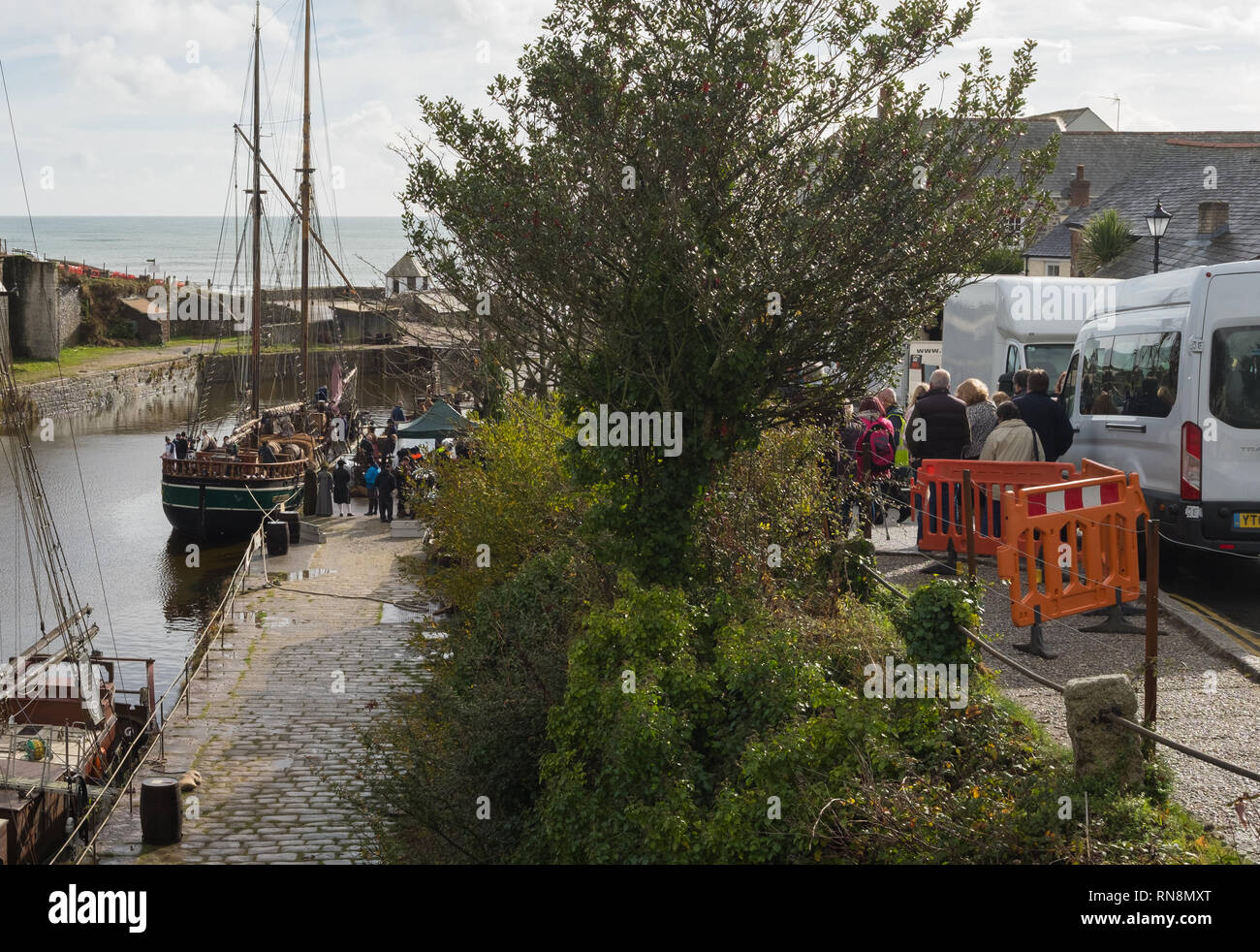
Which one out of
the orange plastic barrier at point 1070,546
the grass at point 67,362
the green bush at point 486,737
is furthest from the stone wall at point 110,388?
the orange plastic barrier at point 1070,546

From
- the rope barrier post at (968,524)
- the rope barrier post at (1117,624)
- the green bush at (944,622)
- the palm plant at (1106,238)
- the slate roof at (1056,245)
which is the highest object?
the slate roof at (1056,245)

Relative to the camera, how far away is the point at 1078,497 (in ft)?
35.8

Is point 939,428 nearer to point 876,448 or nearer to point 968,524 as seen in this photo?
point 876,448

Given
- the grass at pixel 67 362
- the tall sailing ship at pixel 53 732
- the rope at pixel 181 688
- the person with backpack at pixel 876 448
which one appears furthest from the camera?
the grass at pixel 67 362

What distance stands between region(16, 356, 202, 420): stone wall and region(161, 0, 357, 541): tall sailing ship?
14.7 m

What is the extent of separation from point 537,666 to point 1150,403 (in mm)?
7080

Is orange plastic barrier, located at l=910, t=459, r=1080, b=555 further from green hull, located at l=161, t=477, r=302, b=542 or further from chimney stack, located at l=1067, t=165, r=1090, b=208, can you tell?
chimney stack, located at l=1067, t=165, r=1090, b=208

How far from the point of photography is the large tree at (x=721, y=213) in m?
10.4

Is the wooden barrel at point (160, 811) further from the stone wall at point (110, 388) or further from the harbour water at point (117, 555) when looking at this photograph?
the stone wall at point (110, 388)

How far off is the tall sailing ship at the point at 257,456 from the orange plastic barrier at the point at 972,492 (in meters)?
22.3

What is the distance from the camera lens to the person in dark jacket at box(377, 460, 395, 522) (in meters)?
30.8

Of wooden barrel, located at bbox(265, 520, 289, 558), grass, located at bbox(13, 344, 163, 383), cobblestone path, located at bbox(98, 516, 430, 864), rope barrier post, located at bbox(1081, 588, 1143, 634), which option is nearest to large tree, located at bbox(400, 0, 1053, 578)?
rope barrier post, located at bbox(1081, 588, 1143, 634)
